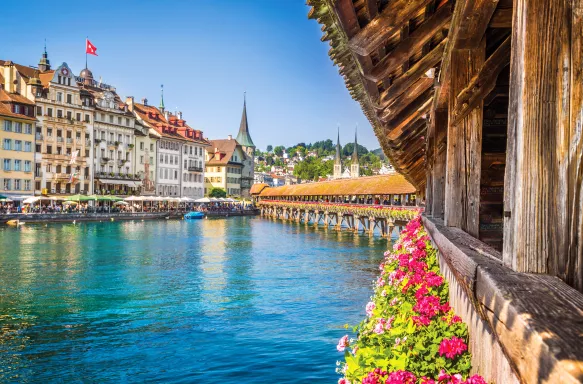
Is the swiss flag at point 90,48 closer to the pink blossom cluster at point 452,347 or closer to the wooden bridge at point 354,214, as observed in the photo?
the wooden bridge at point 354,214

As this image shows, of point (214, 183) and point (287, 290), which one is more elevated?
point (214, 183)

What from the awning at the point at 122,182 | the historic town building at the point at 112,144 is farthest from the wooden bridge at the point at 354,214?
the historic town building at the point at 112,144

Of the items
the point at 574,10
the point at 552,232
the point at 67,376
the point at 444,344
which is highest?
the point at 574,10

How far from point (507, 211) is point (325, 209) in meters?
55.8

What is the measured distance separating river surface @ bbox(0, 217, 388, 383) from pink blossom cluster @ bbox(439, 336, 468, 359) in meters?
7.32

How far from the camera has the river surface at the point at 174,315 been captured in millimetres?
10805

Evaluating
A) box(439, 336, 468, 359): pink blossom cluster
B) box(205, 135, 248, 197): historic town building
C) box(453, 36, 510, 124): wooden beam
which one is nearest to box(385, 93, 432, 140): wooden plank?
box(453, 36, 510, 124): wooden beam

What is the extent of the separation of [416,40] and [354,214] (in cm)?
4587

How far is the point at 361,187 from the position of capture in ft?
173

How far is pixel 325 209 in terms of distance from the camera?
58156 mm

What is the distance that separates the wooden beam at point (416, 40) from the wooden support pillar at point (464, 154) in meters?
0.27

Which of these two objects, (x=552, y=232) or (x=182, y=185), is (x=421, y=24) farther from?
(x=182, y=185)

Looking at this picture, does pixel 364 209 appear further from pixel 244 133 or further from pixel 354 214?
pixel 244 133

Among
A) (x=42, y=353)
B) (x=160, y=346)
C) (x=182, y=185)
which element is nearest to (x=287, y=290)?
(x=160, y=346)
